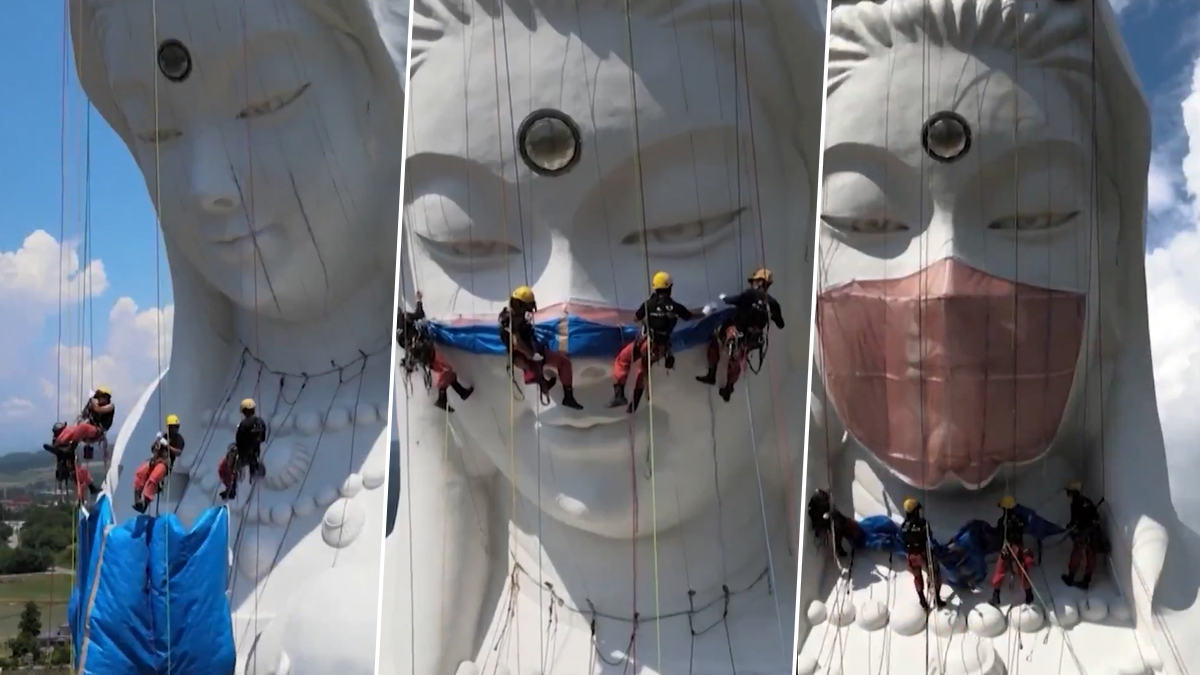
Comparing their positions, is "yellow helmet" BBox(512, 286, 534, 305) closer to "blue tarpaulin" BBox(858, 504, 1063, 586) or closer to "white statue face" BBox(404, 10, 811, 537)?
"white statue face" BBox(404, 10, 811, 537)

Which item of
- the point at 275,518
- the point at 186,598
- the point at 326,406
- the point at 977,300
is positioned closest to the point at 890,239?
the point at 977,300

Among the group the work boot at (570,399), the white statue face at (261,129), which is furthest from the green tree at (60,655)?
the work boot at (570,399)

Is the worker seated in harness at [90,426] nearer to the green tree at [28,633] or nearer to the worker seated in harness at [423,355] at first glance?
the worker seated in harness at [423,355]

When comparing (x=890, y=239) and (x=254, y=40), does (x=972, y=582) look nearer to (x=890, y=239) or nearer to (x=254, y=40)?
(x=890, y=239)

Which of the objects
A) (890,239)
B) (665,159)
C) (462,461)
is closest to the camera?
(665,159)

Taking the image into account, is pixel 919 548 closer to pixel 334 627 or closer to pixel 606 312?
pixel 606 312
